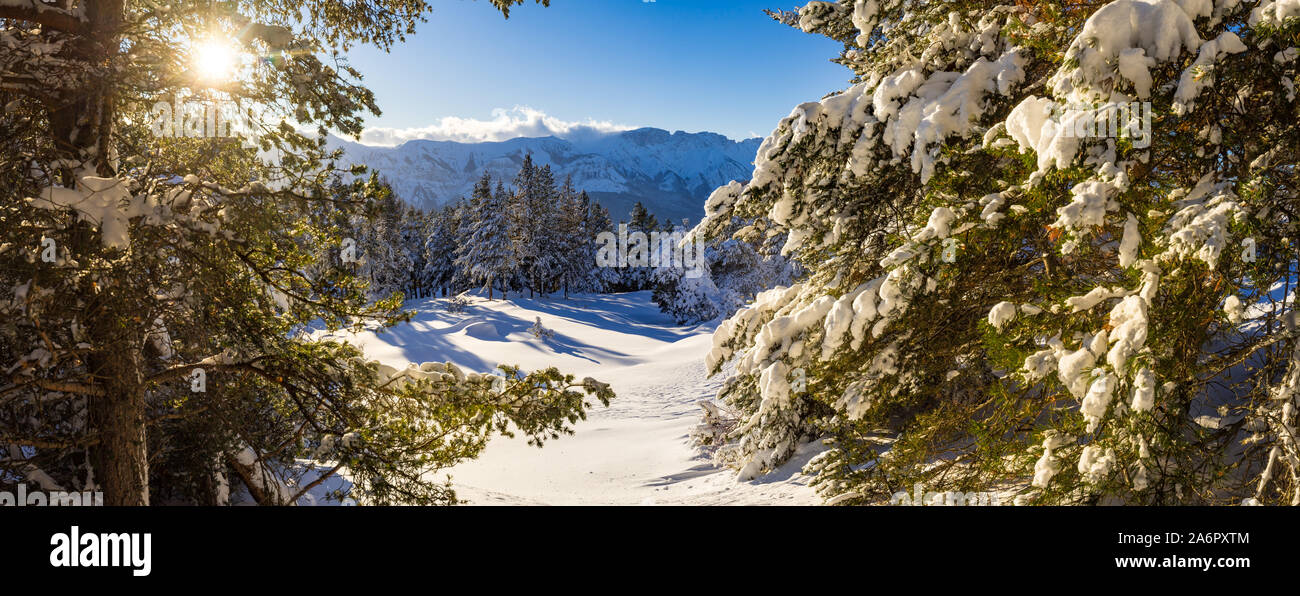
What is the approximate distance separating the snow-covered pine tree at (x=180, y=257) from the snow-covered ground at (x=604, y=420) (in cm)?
98

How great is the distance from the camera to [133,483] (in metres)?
4.14

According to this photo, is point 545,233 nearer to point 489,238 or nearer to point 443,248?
point 489,238

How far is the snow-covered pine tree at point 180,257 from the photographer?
3.37 meters

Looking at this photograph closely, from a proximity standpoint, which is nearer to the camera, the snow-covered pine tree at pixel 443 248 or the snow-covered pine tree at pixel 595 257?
the snow-covered pine tree at pixel 443 248

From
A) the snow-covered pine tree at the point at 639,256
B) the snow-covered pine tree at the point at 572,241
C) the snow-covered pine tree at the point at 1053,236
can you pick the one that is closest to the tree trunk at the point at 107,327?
the snow-covered pine tree at the point at 1053,236

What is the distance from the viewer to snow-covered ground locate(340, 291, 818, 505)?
31.5ft

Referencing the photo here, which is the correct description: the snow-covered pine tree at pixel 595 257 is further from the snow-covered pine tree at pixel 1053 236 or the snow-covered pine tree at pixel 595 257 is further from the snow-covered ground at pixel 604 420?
→ the snow-covered pine tree at pixel 1053 236

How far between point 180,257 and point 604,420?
14722 millimetres

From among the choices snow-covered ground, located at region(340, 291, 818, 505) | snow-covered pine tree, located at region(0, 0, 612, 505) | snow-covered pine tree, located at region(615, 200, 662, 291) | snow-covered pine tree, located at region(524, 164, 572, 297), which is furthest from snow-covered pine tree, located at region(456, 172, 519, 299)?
snow-covered pine tree, located at region(0, 0, 612, 505)

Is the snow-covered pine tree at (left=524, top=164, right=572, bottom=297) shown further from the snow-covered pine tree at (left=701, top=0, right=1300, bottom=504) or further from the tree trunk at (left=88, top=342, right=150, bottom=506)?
the snow-covered pine tree at (left=701, top=0, right=1300, bottom=504)

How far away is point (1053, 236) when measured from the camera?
325 cm

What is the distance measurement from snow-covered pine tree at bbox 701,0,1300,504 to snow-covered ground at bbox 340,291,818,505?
364 cm
